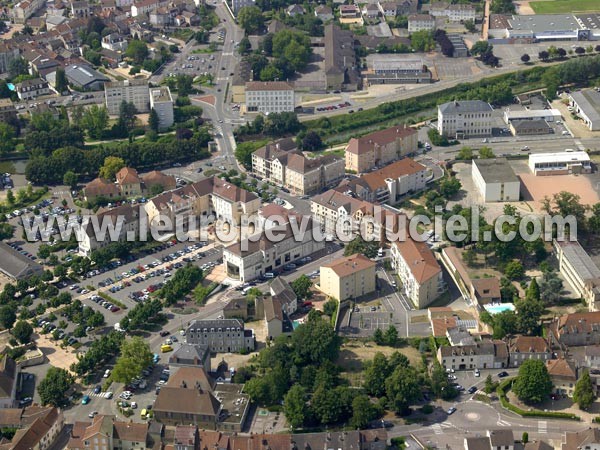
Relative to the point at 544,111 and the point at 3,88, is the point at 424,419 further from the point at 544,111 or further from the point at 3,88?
the point at 3,88

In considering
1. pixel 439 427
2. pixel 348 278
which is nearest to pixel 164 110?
pixel 348 278

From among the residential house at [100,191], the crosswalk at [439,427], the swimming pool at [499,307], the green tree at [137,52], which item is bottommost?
the crosswalk at [439,427]

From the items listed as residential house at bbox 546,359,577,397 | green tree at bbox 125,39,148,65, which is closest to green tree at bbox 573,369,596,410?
residential house at bbox 546,359,577,397

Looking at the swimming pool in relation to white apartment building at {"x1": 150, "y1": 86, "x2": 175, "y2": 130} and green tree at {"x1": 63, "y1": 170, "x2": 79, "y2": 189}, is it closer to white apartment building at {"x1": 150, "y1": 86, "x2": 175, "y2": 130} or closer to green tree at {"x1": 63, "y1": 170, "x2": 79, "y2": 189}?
green tree at {"x1": 63, "y1": 170, "x2": 79, "y2": 189}

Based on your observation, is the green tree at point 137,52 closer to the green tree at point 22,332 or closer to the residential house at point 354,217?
the residential house at point 354,217

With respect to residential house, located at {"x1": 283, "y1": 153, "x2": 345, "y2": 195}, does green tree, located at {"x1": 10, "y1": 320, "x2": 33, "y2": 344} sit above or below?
below

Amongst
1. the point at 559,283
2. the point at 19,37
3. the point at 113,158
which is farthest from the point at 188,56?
the point at 559,283

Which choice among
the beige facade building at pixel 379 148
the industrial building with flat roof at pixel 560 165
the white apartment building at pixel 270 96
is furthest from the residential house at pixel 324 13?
the industrial building with flat roof at pixel 560 165
